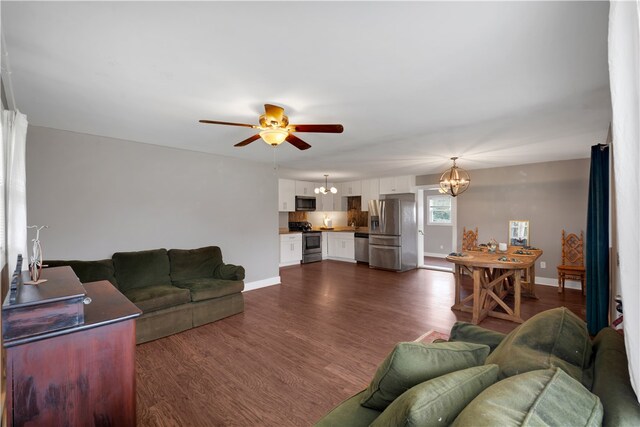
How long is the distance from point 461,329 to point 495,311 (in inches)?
106

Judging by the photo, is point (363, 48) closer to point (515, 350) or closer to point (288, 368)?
point (515, 350)

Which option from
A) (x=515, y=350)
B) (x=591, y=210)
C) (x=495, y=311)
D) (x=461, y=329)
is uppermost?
(x=591, y=210)

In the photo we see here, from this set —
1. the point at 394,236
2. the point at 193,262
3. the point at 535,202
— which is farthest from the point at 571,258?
the point at 193,262

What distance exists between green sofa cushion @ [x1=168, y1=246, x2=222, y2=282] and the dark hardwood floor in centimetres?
80

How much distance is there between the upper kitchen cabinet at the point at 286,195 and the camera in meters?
7.59

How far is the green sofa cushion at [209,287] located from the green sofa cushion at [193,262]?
14cm

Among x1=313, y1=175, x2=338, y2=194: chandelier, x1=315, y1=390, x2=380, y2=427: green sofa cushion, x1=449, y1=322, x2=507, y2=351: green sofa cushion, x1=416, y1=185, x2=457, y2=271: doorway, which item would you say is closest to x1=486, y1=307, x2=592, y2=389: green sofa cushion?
x1=449, y1=322, x2=507, y2=351: green sofa cushion

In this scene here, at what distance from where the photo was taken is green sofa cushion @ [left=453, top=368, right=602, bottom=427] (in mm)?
674

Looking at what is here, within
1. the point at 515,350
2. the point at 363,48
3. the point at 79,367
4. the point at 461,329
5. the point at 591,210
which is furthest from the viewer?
the point at 591,210

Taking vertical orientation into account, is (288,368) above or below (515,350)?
below

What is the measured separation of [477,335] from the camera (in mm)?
1820

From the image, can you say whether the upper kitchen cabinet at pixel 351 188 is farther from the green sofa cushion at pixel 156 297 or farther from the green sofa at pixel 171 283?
the green sofa cushion at pixel 156 297

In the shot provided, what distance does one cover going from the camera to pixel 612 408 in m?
0.80

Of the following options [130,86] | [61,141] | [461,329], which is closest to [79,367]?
[130,86]
